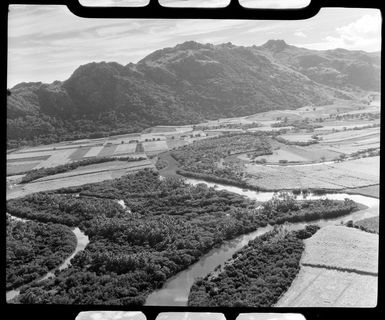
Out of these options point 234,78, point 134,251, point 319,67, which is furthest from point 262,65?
point 134,251

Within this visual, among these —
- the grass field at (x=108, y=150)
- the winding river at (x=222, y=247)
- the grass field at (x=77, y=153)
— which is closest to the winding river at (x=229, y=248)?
the winding river at (x=222, y=247)

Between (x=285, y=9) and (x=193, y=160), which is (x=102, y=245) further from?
(x=285, y=9)

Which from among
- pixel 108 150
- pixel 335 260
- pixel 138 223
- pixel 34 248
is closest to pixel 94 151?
pixel 108 150

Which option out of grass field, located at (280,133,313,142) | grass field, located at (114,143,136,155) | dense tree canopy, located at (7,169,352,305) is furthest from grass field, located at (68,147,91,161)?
grass field, located at (280,133,313,142)

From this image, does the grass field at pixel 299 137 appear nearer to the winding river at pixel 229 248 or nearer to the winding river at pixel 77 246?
the winding river at pixel 229 248

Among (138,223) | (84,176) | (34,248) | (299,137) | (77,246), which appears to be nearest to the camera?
(34,248)

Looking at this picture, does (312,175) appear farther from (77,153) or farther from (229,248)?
(77,153)

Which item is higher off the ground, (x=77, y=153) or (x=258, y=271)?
(x=77, y=153)

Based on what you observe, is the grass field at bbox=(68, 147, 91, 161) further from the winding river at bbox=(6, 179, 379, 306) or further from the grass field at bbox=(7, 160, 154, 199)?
the winding river at bbox=(6, 179, 379, 306)
